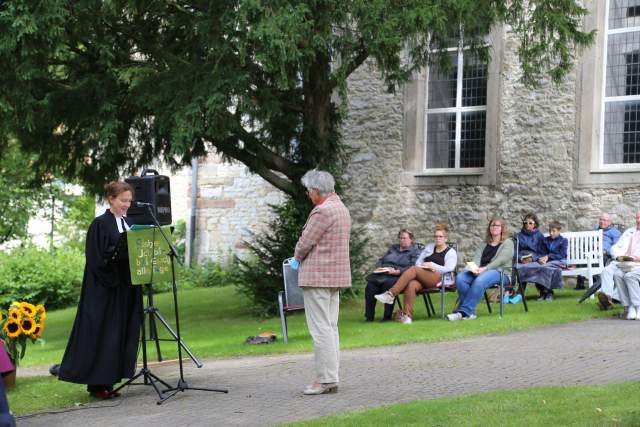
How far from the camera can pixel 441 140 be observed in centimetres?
1994

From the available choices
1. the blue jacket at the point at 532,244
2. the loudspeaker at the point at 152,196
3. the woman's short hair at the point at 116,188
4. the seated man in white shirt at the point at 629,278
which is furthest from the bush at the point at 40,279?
the woman's short hair at the point at 116,188

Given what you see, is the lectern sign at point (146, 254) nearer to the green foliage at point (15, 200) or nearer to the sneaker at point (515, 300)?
the sneaker at point (515, 300)

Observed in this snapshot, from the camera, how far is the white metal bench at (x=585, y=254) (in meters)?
15.9

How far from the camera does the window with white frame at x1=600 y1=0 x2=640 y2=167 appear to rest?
17.7m

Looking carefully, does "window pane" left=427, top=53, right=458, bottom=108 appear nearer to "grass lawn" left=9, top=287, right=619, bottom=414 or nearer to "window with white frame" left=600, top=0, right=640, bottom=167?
"window with white frame" left=600, top=0, right=640, bottom=167

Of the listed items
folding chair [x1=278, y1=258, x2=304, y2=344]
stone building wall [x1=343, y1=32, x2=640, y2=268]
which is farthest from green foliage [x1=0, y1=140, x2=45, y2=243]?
folding chair [x1=278, y1=258, x2=304, y2=344]

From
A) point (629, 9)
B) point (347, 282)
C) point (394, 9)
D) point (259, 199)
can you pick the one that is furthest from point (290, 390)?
point (259, 199)

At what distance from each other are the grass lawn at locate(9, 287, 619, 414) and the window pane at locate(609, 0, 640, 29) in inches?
187

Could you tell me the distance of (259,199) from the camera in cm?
2522

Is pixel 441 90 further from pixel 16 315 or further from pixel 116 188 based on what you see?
pixel 116 188

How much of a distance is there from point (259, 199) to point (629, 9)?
10572mm

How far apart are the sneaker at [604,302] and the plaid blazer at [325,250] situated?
6.23 meters

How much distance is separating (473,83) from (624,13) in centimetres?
306

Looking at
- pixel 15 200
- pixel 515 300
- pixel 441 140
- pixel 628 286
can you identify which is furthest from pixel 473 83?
pixel 15 200
